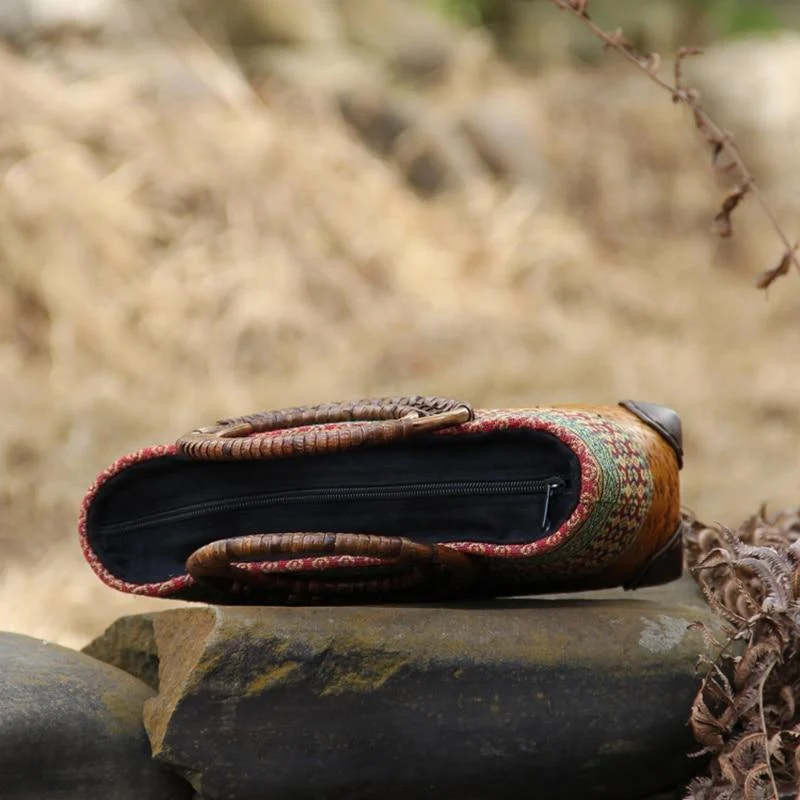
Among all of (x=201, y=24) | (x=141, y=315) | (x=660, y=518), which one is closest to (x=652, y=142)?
(x=201, y=24)

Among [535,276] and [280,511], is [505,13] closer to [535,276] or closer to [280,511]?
[535,276]

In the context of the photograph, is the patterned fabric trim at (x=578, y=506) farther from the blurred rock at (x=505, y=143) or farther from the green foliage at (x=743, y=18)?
the green foliage at (x=743, y=18)

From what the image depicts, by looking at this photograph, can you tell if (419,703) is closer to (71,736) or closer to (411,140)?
(71,736)

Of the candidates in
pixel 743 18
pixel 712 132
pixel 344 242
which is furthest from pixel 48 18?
pixel 743 18

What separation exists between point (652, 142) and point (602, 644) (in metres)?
4.64

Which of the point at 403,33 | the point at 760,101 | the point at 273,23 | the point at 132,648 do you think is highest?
the point at 403,33

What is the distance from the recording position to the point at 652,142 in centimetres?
571

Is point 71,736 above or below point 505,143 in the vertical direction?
below

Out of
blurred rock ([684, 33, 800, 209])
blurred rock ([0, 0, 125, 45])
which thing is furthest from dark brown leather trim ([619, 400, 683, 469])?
blurred rock ([684, 33, 800, 209])

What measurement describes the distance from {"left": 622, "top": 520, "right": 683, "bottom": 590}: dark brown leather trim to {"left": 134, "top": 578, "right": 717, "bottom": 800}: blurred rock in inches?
4.2

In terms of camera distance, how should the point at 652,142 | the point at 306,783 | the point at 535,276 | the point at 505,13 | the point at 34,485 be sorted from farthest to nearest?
the point at 505,13
the point at 652,142
the point at 535,276
the point at 34,485
the point at 306,783

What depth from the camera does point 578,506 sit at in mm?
1249

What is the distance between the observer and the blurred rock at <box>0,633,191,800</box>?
49.2 inches

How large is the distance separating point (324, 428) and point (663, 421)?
40 centimetres
